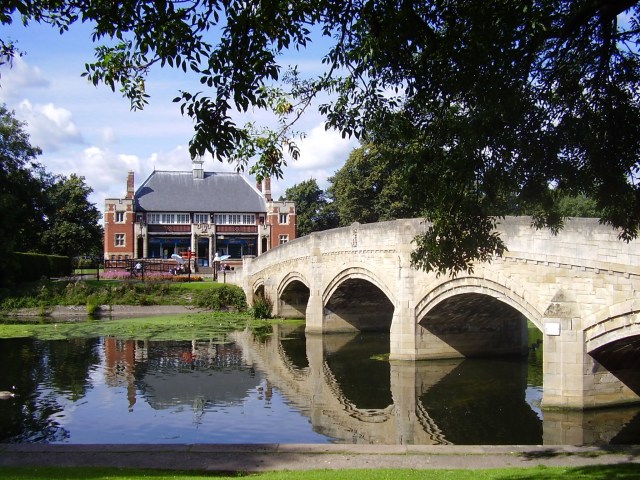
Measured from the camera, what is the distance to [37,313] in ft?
116

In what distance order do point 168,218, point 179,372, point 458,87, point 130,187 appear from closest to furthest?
1. point 458,87
2. point 179,372
3. point 130,187
4. point 168,218

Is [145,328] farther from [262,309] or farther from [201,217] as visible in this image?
[201,217]

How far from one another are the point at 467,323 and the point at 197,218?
46513 millimetres

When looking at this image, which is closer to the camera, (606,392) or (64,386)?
(606,392)

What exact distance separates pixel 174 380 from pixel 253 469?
10.0 meters

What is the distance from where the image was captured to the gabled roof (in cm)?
6391

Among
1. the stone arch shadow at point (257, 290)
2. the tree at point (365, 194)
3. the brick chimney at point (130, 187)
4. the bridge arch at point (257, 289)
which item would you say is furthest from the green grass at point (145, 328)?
the brick chimney at point (130, 187)

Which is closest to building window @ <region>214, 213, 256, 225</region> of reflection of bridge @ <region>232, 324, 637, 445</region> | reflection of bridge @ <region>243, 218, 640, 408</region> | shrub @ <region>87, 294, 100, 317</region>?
shrub @ <region>87, 294, 100, 317</region>

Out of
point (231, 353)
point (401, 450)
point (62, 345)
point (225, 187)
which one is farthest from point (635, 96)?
point (225, 187)

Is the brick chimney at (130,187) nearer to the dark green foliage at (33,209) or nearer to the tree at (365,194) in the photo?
the dark green foliage at (33,209)

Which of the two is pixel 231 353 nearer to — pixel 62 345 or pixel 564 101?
pixel 62 345

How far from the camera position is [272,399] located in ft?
53.5

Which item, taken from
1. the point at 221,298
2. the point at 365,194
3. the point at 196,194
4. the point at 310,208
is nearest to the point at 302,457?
the point at 221,298

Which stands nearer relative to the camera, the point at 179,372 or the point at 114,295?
the point at 179,372
